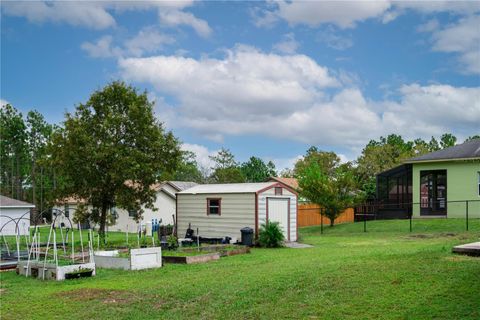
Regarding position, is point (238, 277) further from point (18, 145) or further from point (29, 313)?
point (18, 145)

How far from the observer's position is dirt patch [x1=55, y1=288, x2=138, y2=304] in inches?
411

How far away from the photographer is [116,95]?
Answer: 25203 millimetres

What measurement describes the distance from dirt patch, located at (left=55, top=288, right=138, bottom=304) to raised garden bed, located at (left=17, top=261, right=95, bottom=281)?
97.3 inches

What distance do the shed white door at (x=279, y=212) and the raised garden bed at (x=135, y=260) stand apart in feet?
28.4

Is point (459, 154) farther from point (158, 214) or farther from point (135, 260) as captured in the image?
point (135, 260)

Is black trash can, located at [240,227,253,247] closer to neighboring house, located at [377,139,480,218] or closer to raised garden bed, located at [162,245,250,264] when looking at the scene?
raised garden bed, located at [162,245,250,264]

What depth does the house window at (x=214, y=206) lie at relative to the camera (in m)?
24.7

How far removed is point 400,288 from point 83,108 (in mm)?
19598

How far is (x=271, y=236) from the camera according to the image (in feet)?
72.3

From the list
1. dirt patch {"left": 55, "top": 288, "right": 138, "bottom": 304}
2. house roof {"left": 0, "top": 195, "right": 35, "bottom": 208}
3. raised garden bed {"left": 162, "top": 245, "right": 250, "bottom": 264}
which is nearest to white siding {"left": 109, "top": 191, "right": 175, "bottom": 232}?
house roof {"left": 0, "top": 195, "right": 35, "bottom": 208}

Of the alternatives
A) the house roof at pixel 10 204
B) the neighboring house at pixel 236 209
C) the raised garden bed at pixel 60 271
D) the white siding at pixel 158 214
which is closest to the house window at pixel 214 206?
the neighboring house at pixel 236 209

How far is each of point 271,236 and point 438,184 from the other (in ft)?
56.0

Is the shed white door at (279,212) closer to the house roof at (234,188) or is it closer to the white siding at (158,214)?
the house roof at (234,188)

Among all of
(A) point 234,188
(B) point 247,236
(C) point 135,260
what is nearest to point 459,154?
(A) point 234,188
